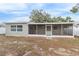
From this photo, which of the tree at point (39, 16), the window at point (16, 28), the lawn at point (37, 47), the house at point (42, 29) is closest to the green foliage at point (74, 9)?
the house at point (42, 29)

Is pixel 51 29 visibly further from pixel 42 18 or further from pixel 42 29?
pixel 42 18

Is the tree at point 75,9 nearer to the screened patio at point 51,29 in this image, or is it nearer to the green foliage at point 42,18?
the green foliage at point 42,18

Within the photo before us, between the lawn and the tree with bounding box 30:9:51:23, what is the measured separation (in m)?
0.62

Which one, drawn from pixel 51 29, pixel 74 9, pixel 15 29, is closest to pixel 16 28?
pixel 15 29

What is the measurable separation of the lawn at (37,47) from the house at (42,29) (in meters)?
0.20

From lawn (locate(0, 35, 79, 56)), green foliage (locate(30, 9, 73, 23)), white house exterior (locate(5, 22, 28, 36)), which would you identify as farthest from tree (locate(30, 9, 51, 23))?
lawn (locate(0, 35, 79, 56))

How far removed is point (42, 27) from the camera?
1775cm

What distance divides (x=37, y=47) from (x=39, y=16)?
105cm

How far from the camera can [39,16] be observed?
57.2 ft

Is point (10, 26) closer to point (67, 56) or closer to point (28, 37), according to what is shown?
point (28, 37)

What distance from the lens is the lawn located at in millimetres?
17422

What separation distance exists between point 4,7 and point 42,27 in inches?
59.0

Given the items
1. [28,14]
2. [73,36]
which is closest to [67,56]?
[73,36]

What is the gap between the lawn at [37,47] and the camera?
57.2 feet
